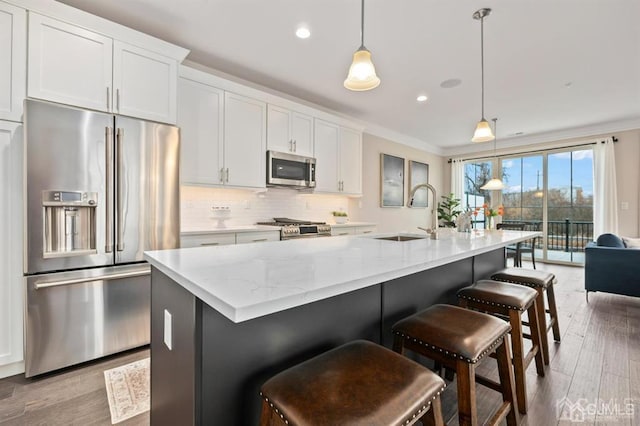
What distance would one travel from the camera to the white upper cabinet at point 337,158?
163 inches

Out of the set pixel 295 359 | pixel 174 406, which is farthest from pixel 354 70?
pixel 174 406

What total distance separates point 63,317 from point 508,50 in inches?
173

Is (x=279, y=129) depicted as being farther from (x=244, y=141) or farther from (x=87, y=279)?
(x=87, y=279)

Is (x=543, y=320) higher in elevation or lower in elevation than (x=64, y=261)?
lower

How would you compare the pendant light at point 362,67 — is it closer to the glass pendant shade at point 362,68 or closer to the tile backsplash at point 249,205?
the glass pendant shade at point 362,68

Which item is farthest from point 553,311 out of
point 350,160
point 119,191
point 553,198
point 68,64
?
point 553,198

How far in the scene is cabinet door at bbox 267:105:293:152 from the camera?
355 centimetres

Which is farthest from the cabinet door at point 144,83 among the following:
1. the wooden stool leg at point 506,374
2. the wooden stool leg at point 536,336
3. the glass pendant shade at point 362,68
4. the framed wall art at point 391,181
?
the framed wall art at point 391,181

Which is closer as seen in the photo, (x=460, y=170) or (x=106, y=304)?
(x=106, y=304)

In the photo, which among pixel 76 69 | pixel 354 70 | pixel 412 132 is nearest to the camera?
pixel 354 70

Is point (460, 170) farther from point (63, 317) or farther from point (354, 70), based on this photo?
point (63, 317)

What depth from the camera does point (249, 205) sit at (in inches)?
149

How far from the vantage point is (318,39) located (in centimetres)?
269
